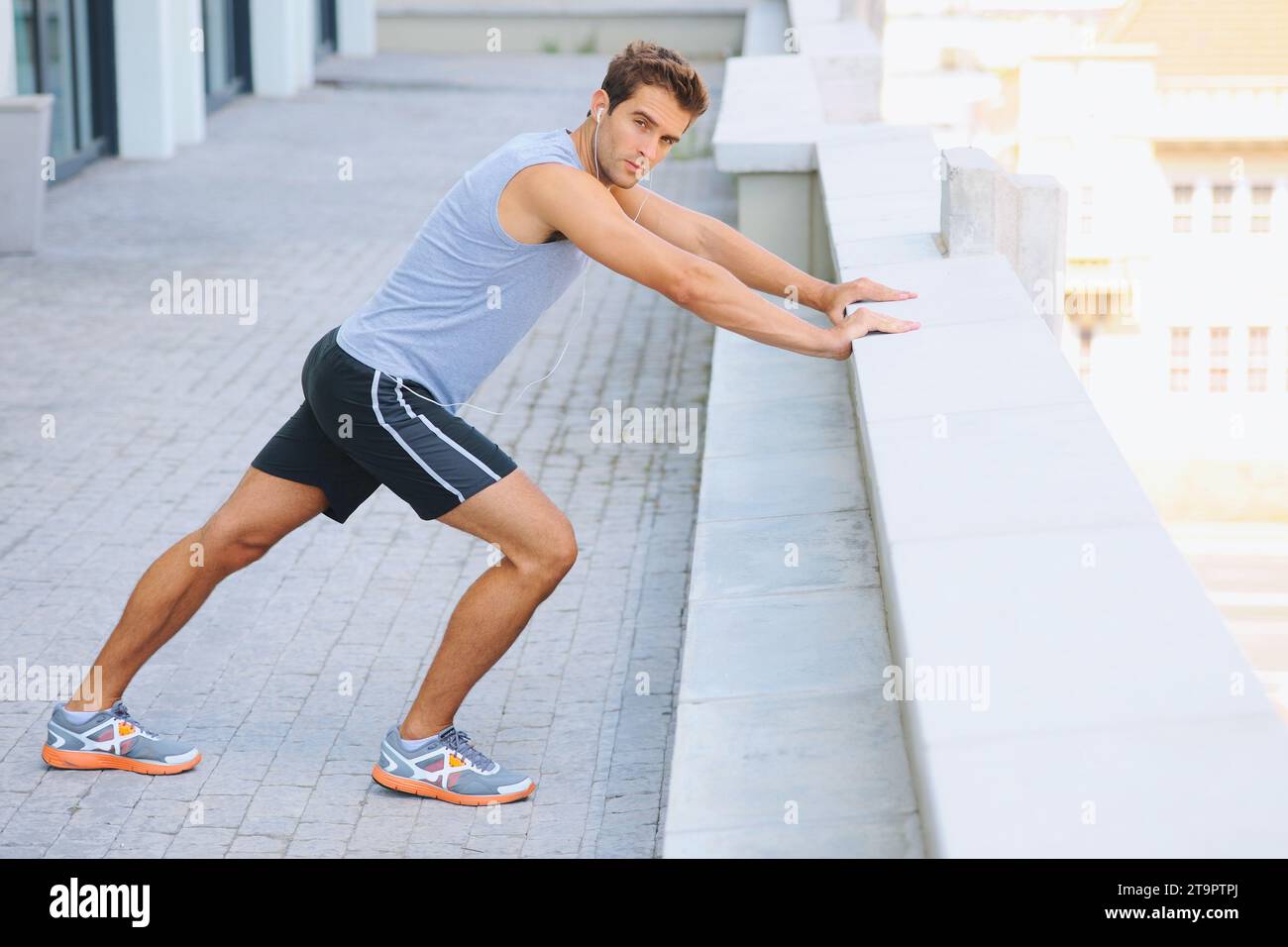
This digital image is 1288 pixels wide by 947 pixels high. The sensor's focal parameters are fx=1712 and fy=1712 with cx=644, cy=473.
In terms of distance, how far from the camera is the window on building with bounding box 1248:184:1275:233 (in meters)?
41.2

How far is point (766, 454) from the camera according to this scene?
5980 mm

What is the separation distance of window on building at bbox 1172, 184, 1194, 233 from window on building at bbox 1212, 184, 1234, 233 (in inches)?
25.0

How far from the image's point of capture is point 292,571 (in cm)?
616

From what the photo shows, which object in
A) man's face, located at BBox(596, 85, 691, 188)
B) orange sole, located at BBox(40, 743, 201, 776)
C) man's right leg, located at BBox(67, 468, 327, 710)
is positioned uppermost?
man's face, located at BBox(596, 85, 691, 188)

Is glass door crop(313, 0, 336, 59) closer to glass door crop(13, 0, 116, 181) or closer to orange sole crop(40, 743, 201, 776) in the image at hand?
glass door crop(13, 0, 116, 181)

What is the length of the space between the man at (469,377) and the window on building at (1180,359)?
37.0 m

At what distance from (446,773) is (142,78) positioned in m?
13.1

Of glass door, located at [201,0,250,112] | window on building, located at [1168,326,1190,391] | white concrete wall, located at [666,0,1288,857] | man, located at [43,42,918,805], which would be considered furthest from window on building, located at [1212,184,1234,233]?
man, located at [43,42,918,805]

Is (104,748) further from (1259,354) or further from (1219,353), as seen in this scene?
(1259,354)

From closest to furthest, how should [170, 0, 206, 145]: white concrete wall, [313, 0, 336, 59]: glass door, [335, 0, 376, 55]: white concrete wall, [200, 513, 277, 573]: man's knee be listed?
[200, 513, 277, 573]: man's knee → [170, 0, 206, 145]: white concrete wall → [313, 0, 336, 59]: glass door → [335, 0, 376, 55]: white concrete wall

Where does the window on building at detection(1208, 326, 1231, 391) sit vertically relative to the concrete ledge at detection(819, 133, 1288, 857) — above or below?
below

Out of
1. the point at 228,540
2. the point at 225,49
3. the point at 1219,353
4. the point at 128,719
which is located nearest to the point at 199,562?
the point at 228,540

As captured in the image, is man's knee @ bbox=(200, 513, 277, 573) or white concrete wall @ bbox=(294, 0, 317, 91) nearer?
man's knee @ bbox=(200, 513, 277, 573)

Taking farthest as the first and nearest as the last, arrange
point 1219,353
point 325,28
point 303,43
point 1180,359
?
point 1219,353 < point 1180,359 < point 325,28 < point 303,43
